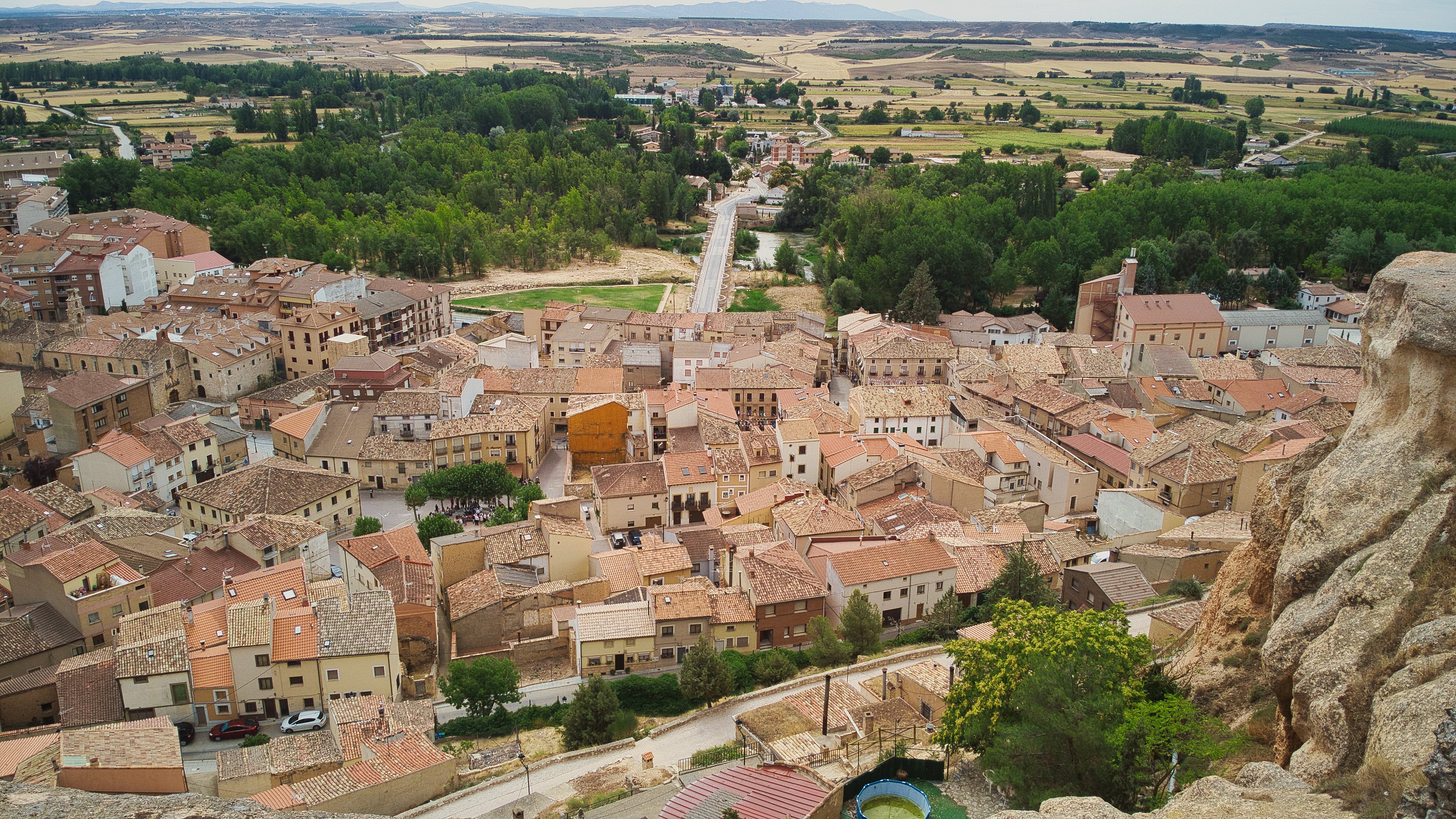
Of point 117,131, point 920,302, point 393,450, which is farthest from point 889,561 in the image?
point 117,131

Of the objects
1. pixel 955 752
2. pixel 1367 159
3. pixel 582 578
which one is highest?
pixel 1367 159

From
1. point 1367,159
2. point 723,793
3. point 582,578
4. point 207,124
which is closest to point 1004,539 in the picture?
point 582,578

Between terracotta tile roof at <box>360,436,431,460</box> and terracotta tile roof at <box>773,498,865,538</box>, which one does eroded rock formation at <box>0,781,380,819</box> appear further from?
terracotta tile roof at <box>360,436,431,460</box>

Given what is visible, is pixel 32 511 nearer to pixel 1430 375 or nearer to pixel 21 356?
pixel 21 356

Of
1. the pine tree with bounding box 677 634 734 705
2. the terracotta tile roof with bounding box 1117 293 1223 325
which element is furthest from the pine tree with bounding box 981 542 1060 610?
the terracotta tile roof with bounding box 1117 293 1223 325

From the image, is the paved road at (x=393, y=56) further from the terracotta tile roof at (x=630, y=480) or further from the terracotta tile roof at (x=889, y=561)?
the terracotta tile roof at (x=889, y=561)

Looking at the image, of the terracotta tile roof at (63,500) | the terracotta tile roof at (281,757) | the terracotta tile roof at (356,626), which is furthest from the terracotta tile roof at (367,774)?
the terracotta tile roof at (63,500)

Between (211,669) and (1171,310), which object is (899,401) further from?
(211,669)
